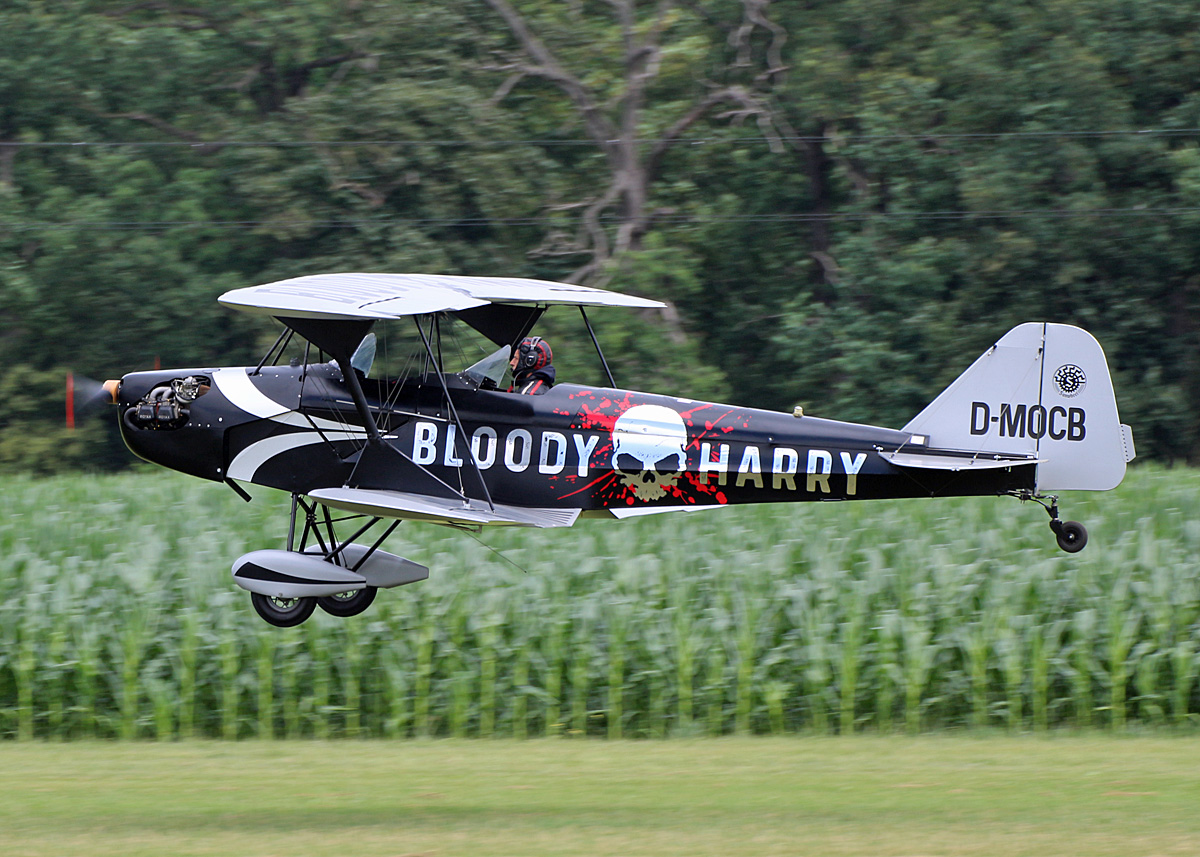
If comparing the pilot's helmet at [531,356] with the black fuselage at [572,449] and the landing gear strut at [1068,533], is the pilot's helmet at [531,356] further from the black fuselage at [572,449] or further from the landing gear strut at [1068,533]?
the landing gear strut at [1068,533]

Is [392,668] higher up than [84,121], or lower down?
lower down

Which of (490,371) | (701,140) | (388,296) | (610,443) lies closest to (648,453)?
(610,443)

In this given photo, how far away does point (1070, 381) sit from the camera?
11.3 meters

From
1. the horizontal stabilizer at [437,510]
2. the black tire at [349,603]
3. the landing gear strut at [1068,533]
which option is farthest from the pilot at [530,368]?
the landing gear strut at [1068,533]

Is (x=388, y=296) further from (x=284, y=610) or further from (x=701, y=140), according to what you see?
(x=701, y=140)

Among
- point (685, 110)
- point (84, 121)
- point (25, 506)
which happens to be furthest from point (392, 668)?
point (84, 121)

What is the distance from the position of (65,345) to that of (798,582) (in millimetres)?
22316

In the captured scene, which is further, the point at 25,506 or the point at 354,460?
the point at 25,506

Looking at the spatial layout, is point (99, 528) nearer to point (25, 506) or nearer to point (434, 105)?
point (25, 506)

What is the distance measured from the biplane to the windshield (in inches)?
0.5

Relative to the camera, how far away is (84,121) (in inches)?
1426

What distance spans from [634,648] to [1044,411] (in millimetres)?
6205

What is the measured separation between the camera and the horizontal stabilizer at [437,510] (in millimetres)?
10375

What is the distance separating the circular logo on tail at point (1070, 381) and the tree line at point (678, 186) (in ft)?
62.9
